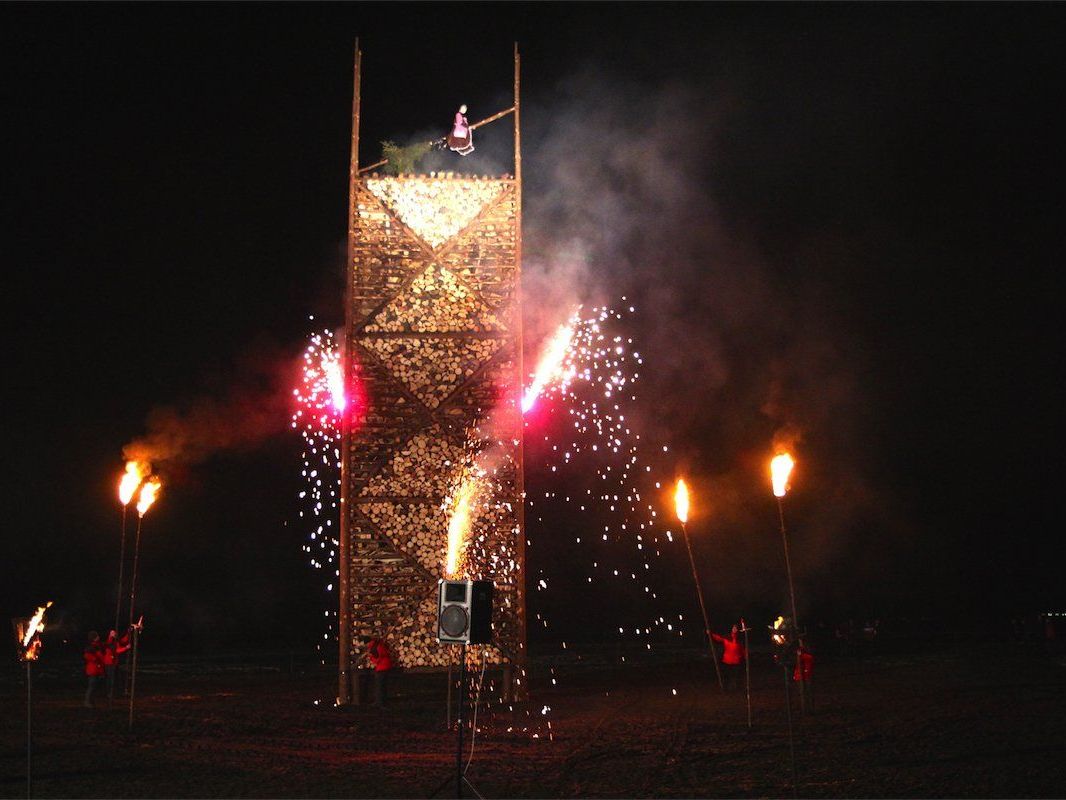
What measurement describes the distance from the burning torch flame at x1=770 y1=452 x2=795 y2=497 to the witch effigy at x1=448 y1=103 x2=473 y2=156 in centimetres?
793

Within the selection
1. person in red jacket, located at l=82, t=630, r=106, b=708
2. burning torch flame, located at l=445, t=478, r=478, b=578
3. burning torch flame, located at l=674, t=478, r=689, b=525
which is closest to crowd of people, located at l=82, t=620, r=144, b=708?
person in red jacket, located at l=82, t=630, r=106, b=708

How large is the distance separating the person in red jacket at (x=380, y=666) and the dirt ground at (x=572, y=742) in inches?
12.5

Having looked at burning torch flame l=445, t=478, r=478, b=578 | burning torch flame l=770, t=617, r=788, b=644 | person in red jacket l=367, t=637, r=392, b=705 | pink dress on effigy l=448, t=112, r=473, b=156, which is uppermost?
pink dress on effigy l=448, t=112, r=473, b=156

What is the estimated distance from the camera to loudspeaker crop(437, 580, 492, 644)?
864cm

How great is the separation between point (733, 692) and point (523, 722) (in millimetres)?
4788

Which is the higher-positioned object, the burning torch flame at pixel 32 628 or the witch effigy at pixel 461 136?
the witch effigy at pixel 461 136

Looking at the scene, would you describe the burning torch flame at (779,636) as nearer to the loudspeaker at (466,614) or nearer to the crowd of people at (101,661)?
the loudspeaker at (466,614)

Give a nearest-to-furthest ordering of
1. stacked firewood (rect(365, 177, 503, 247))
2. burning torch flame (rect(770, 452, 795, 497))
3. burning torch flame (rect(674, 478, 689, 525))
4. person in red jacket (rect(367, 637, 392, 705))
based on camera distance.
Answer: burning torch flame (rect(770, 452, 795, 497)), person in red jacket (rect(367, 637, 392, 705)), burning torch flame (rect(674, 478, 689, 525)), stacked firewood (rect(365, 177, 503, 247))

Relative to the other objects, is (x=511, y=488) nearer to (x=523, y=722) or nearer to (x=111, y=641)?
(x=523, y=722)

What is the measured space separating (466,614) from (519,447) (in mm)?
6919

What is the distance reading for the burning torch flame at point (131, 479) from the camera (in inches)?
570

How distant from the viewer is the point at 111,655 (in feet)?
49.8

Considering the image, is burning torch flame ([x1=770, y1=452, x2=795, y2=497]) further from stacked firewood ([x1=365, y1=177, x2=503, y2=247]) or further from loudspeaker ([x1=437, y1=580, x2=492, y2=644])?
stacked firewood ([x1=365, y1=177, x2=503, y2=247])

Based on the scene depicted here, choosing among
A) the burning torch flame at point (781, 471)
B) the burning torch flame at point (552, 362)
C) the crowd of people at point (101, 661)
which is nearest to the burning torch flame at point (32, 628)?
the crowd of people at point (101, 661)
